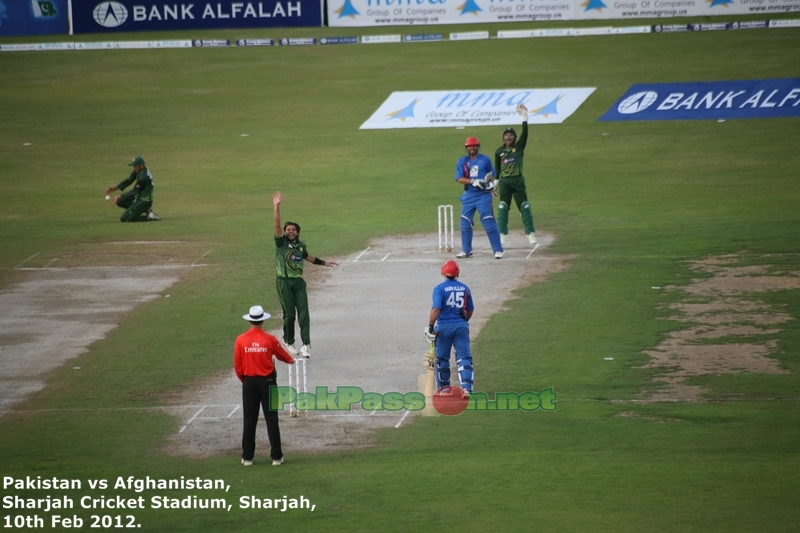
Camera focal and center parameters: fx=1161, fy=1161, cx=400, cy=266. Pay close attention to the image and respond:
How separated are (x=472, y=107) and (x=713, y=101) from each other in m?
7.89

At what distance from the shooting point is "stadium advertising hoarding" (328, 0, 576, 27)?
46125 millimetres

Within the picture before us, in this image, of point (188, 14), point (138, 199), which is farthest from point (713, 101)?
point (188, 14)

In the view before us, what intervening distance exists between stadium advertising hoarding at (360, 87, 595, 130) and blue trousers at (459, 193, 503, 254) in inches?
556

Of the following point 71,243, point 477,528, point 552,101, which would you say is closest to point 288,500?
point 477,528

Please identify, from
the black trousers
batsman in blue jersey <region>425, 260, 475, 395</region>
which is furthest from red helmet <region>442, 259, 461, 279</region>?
the black trousers

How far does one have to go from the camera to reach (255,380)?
1355cm

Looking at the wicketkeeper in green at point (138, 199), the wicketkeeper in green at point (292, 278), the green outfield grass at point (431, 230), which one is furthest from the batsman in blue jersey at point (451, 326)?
the wicketkeeper in green at point (138, 199)

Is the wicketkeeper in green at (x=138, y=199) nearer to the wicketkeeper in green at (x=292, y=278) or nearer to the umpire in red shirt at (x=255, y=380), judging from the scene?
the wicketkeeper in green at (x=292, y=278)

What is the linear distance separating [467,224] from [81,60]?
1151 inches

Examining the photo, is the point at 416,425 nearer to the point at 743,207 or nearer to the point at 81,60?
the point at 743,207

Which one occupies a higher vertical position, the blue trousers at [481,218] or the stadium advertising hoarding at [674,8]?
the stadium advertising hoarding at [674,8]

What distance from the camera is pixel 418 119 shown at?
3903 cm

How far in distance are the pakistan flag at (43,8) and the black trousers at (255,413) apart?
39.0 m

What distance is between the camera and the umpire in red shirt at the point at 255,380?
13508 mm
